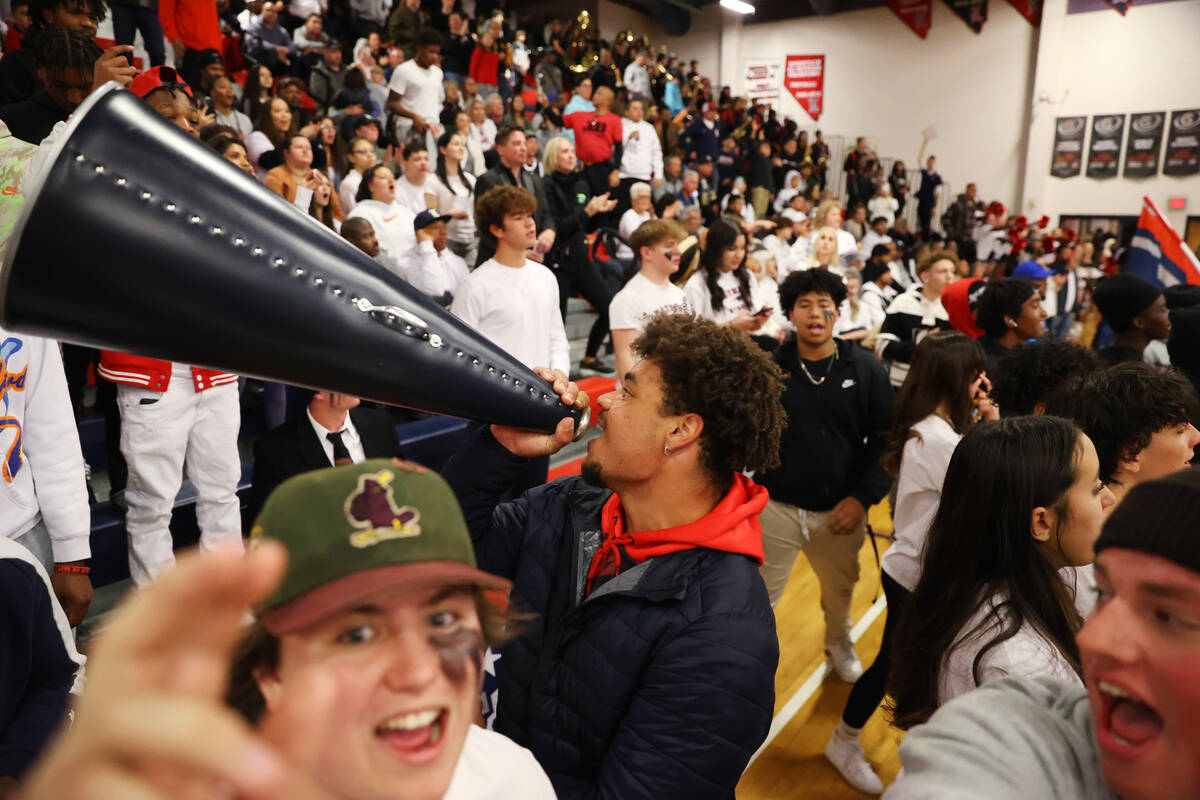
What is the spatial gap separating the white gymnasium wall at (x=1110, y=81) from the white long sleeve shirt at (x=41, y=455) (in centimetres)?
1561

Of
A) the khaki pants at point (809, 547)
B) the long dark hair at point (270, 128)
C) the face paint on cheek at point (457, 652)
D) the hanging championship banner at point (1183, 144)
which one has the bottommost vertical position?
the khaki pants at point (809, 547)

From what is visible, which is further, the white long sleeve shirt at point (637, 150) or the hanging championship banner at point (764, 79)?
the hanging championship banner at point (764, 79)

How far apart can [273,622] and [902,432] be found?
2.39m

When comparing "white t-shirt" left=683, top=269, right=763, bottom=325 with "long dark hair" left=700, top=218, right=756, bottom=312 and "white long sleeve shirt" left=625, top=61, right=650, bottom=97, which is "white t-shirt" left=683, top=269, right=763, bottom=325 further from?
"white long sleeve shirt" left=625, top=61, right=650, bottom=97

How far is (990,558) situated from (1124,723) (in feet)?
2.95

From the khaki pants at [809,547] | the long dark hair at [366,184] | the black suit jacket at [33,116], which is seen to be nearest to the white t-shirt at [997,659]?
the khaki pants at [809,547]

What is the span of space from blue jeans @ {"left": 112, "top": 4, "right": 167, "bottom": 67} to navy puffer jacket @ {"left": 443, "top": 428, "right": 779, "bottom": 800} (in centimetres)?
553

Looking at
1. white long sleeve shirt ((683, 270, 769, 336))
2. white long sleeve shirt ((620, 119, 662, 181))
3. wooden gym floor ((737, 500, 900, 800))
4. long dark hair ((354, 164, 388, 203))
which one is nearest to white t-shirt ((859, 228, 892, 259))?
white long sleeve shirt ((620, 119, 662, 181))

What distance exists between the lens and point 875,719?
2.81 m

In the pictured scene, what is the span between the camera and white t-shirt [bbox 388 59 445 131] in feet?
22.2

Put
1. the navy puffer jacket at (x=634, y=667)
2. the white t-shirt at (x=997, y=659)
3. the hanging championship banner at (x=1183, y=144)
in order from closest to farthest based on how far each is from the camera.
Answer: the navy puffer jacket at (x=634, y=667)
the white t-shirt at (x=997, y=659)
the hanging championship banner at (x=1183, y=144)

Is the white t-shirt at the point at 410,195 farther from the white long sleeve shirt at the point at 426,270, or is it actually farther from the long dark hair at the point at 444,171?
the white long sleeve shirt at the point at 426,270

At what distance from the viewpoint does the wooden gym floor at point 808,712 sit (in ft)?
8.13

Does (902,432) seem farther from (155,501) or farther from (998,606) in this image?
(155,501)
